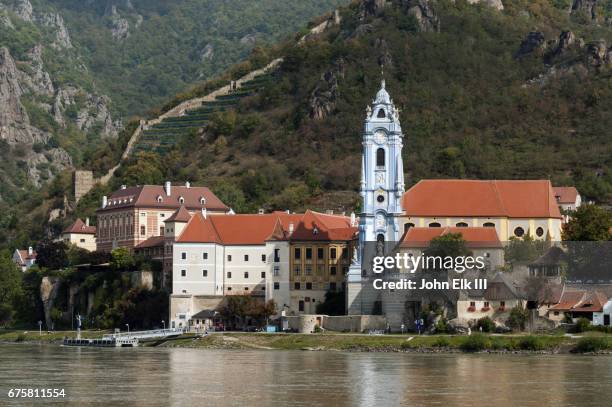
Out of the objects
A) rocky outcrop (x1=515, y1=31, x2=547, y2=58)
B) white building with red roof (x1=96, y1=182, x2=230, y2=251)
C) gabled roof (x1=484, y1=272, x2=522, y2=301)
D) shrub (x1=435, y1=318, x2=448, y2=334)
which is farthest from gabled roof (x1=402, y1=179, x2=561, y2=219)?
rocky outcrop (x1=515, y1=31, x2=547, y2=58)

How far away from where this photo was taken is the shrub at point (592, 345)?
345ft

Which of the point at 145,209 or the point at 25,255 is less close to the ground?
the point at 145,209

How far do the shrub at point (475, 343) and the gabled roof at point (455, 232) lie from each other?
41.3ft

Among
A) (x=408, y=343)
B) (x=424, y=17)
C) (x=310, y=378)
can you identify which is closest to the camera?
(x=310, y=378)

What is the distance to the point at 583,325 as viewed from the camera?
111 m

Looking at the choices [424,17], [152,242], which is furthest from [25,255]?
[424,17]

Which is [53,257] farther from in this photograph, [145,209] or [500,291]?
[500,291]

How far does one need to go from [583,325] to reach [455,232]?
14.8 meters

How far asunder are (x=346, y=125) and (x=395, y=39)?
1660 centimetres

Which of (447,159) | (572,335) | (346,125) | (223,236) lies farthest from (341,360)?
(346,125)

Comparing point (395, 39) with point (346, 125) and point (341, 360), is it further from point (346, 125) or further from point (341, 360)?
point (341, 360)

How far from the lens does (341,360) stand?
103 meters

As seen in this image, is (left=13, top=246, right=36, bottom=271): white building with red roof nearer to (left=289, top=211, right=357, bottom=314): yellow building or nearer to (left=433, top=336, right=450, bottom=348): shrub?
(left=289, top=211, right=357, bottom=314): yellow building

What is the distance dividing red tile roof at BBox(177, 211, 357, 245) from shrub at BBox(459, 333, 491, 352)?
73.2 feet
